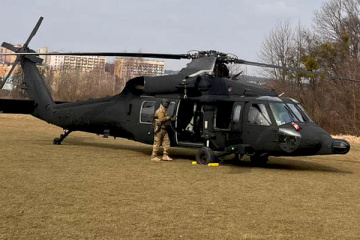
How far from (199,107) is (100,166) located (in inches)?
128

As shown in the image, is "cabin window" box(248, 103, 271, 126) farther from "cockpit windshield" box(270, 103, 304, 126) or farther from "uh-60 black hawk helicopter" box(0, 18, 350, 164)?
"cockpit windshield" box(270, 103, 304, 126)

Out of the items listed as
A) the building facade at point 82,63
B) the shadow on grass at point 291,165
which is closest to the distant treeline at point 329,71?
the shadow on grass at point 291,165

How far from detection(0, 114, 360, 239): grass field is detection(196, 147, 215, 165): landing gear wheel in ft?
1.17

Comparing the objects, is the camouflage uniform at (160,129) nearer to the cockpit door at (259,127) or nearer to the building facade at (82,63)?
the cockpit door at (259,127)

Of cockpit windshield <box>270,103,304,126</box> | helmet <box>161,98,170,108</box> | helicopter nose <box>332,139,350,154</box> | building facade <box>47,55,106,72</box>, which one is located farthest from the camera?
building facade <box>47,55,106,72</box>

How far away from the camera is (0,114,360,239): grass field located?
520 cm

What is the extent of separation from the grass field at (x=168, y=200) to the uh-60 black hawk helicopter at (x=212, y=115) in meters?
0.63

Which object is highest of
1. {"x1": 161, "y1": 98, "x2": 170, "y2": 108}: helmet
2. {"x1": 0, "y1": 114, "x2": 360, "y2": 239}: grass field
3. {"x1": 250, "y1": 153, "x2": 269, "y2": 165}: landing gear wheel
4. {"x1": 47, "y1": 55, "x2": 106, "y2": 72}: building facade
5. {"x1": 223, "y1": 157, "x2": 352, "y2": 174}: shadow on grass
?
{"x1": 47, "y1": 55, "x2": 106, "y2": 72}: building facade

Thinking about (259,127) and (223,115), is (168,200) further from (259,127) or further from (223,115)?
(223,115)

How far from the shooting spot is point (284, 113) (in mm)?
11047

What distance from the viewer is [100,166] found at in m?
10.3

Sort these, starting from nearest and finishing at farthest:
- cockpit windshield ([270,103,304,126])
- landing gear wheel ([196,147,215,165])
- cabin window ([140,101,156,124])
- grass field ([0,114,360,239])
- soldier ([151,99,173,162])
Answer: grass field ([0,114,360,239]) → cockpit windshield ([270,103,304,126]) → landing gear wheel ([196,147,215,165]) → soldier ([151,99,173,162]) → cabin window ([140,101,156,124])

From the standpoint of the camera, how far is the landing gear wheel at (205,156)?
37.4ft

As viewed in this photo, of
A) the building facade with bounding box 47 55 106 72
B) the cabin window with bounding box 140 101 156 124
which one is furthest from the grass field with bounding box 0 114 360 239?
the building facade with bounding box 47 55 106 72
